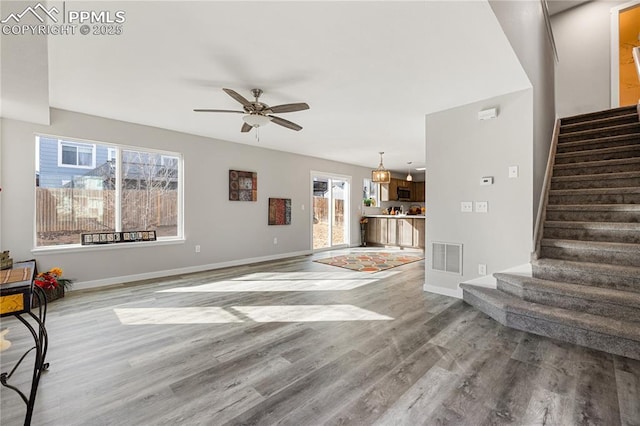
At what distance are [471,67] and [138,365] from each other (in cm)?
373

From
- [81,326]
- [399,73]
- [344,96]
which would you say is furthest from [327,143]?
[81,326]

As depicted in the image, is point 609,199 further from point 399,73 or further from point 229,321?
point 229,321

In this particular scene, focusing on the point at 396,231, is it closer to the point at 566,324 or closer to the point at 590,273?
the point at 590,273

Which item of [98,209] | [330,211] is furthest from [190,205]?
[330,211]

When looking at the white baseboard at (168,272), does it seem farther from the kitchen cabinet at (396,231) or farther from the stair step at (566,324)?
the stair step at (566,324)

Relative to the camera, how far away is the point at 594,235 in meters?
3.09

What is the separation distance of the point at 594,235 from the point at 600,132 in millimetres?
2227

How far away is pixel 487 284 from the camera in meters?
3.42

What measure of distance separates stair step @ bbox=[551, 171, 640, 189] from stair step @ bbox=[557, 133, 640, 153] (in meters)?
0.80

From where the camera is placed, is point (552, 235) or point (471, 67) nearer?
point (471, 67)

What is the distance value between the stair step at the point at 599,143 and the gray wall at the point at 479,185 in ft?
6.06

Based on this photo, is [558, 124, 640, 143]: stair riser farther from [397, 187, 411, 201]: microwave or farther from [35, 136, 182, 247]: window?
[35, 136, 182, 247]: window

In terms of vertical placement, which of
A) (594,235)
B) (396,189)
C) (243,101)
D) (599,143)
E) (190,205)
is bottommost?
(594,235)

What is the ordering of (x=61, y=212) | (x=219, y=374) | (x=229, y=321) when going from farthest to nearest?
(x=61, y=212) → (x=229, y=321) → (x=219, y=374)
